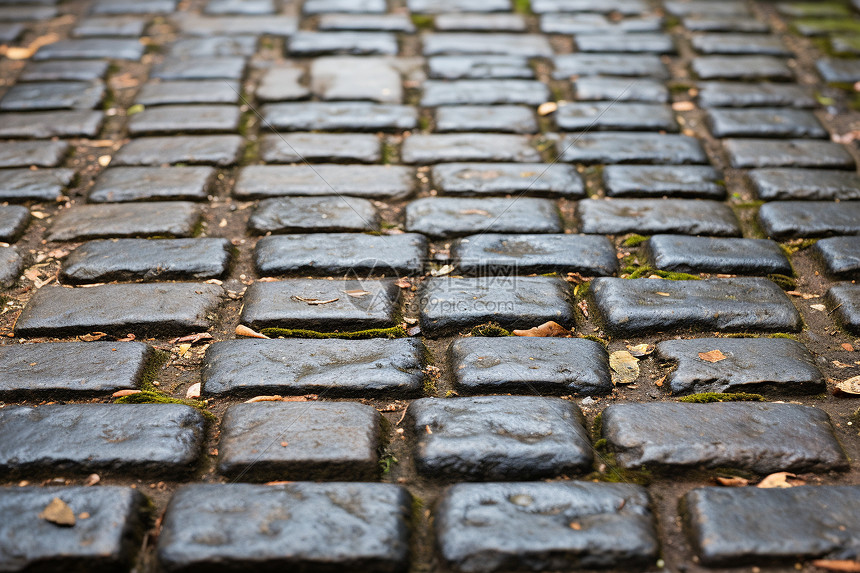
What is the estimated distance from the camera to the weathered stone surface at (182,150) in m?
2.61

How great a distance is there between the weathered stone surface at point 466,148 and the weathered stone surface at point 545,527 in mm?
1531

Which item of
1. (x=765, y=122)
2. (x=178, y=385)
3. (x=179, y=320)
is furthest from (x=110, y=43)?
(x=765, y=122)

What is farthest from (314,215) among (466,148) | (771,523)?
(771,523)

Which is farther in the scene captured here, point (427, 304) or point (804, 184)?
point (804, 184)

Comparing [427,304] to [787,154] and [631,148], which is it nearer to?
[631,148]

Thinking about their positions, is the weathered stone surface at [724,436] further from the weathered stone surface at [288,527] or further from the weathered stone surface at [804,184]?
the weathered stone surface at [804,184]

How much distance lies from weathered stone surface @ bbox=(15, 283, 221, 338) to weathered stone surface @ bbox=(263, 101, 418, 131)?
1.09 metres

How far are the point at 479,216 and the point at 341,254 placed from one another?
519 mm

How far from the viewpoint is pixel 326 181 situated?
2.49 meters

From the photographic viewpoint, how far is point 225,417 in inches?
63.1

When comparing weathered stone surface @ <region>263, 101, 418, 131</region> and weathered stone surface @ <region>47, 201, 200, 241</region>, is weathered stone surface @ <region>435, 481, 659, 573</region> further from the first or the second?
weathered stone surface @ <region>263, 101, 418, 131</region>

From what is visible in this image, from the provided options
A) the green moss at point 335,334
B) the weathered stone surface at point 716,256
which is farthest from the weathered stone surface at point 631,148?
the green moss at point 335,334

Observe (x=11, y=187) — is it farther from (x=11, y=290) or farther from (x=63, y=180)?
(x=11, y=290)

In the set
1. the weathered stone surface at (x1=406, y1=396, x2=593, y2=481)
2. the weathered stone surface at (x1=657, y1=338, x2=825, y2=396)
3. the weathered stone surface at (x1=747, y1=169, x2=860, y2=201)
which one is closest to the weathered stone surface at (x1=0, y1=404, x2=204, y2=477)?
the weathered stone surface at (x1=406, y1=396, x2=593, y2=481)
